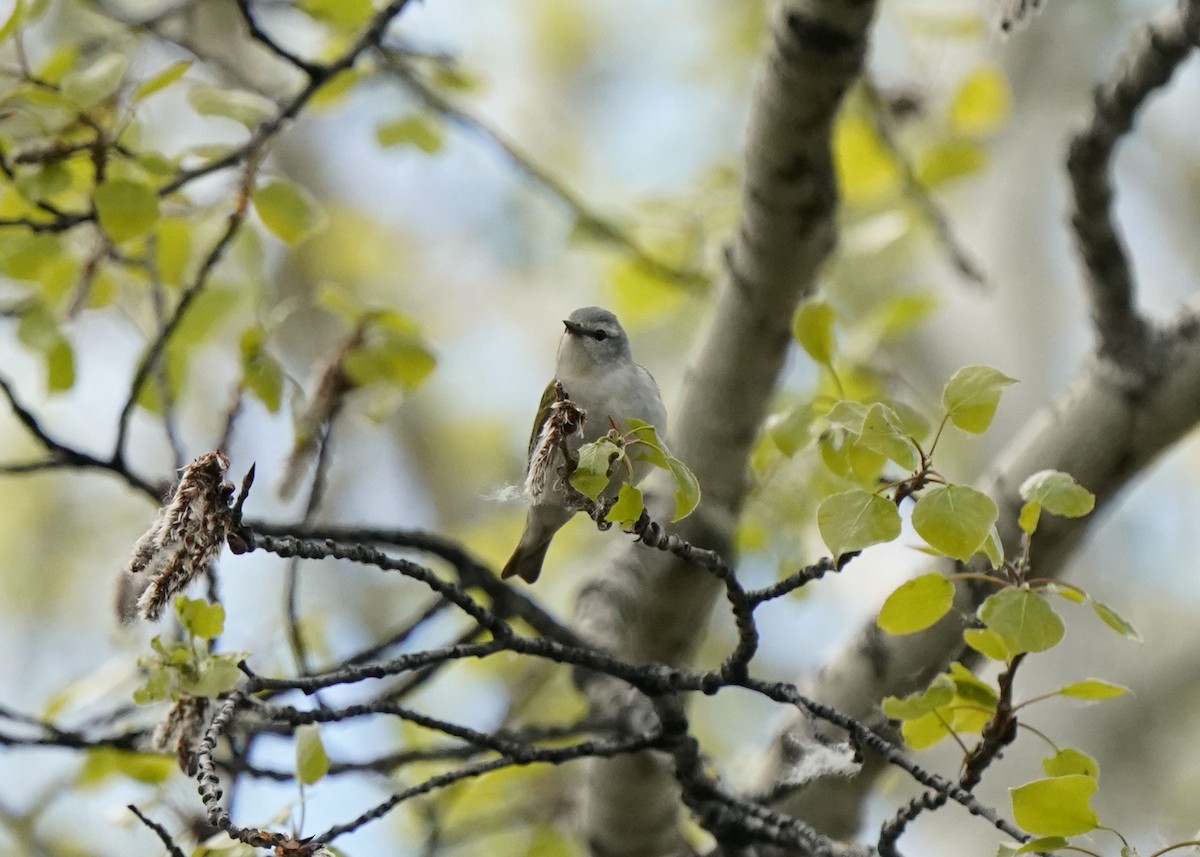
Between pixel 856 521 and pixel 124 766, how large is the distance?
1.48 metres

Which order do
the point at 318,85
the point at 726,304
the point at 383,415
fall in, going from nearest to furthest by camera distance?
1. the point at 318,85
2. the point at 383,415
3. the point at 726,304

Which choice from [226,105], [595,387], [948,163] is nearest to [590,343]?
[595,387]

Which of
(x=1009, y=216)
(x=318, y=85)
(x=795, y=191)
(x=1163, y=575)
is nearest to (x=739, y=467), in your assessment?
(x=795, y=191)

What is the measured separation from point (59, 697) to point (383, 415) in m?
0.73

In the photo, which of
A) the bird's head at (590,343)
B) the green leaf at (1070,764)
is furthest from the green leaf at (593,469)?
the bird's head at (590,343)

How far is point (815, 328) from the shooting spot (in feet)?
5.18

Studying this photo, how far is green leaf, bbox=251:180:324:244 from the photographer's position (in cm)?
193

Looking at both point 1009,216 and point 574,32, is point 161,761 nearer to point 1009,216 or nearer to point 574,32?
point 1009,216

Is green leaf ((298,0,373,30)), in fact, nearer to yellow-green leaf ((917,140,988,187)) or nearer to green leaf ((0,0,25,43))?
green leaf ((0,0,25,43))

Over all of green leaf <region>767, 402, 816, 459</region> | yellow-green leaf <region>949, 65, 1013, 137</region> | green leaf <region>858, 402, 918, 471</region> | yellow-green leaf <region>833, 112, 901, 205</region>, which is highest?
yellow-green leaf <region>833, 112, 901, 205</region>

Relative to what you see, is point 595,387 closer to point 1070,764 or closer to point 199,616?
point 199,616

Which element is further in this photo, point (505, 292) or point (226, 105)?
point (505, 292)

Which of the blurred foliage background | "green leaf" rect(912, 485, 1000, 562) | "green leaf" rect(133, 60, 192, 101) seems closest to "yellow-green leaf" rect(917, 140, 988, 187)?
the blurred foliage background

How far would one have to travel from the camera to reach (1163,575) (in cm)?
479
